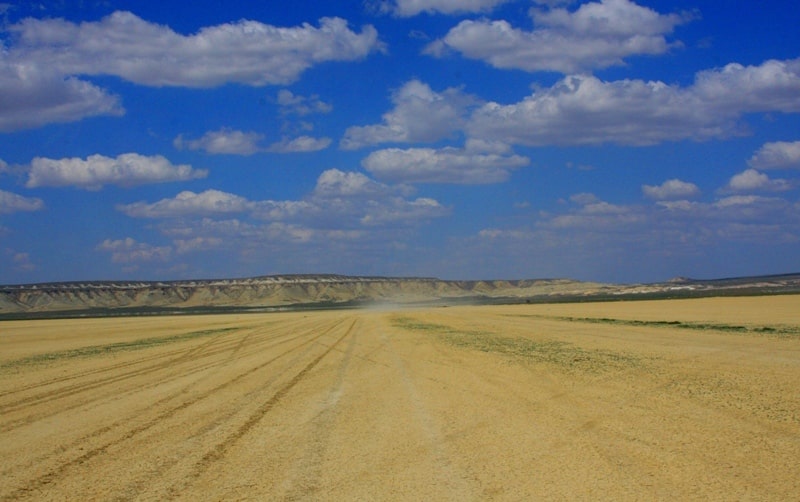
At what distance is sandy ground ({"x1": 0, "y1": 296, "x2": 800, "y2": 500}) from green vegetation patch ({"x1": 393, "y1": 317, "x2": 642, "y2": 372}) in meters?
0.19

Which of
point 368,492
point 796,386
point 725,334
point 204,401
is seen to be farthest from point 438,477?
point 725,334

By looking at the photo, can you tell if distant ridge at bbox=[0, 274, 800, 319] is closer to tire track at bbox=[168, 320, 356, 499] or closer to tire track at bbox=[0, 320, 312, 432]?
tire track at bbox=[0, 320, 312, 432]

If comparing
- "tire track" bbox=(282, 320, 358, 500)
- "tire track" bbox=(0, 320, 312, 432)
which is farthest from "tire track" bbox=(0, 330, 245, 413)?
"tire track" bbox=(282, 320, 358, 500)

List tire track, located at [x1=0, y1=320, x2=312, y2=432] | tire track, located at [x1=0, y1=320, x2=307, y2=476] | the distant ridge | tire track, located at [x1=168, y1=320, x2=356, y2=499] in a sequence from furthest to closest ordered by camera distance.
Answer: the distant ridge, tire track, located at [x1=0, y1=320, x2=312, y2=432], tire track, located at [x1=0, y1=320, x2=307, y2=476], tire track, located at [x1=168, y1=320, x2=356, y2=499]

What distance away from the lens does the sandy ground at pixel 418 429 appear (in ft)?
22.7

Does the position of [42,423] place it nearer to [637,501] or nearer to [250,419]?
[250,419]

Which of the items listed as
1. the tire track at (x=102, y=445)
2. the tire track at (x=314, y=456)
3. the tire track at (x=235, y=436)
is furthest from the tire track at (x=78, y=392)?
the tire track at (x=314, y=456)

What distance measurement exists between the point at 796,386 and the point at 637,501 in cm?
782

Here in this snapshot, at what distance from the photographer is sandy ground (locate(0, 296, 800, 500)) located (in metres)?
6.91

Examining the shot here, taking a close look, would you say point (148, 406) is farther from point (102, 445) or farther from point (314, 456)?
point (314, 456)

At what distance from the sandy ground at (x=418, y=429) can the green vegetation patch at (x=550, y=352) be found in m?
0.19

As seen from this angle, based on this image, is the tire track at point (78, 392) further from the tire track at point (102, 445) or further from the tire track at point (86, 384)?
the tire track at point (102, 445)

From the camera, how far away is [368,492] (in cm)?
673

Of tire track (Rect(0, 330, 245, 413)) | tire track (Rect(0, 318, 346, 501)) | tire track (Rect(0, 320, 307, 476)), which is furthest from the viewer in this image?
tire track (Rect(0, 330, 245, 413))
